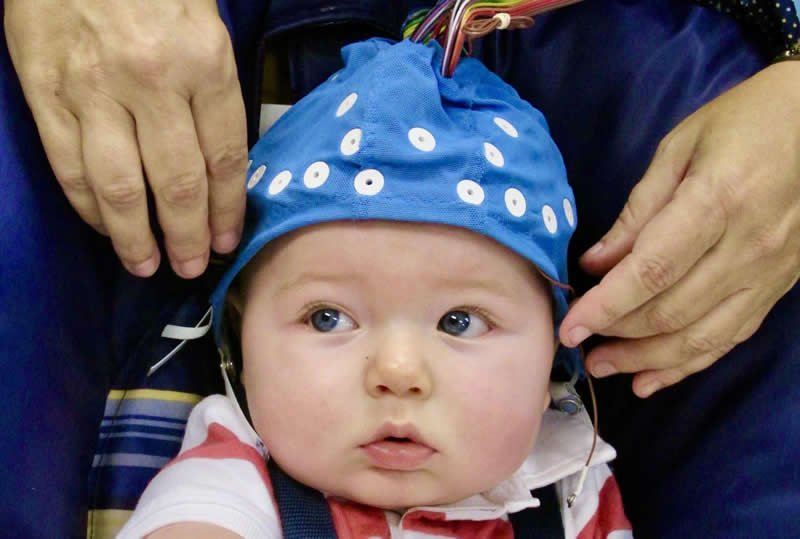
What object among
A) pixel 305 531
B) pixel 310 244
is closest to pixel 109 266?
pixel 310 244

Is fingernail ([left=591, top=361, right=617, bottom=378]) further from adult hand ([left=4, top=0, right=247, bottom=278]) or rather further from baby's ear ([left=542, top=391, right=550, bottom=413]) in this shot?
adult hand ([left=4, top=0, right=247, bottom=278])

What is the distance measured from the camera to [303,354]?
0.87m

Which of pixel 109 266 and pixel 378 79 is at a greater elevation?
pixel 378 79

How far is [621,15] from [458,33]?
0.30 metres

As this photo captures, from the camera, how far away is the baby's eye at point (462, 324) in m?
0.89

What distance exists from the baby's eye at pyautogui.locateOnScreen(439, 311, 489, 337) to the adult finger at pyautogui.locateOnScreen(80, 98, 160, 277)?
1.04 feet

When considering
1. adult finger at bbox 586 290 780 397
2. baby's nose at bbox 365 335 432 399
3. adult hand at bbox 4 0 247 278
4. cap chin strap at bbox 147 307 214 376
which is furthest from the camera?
cap chin strap at bbox 147 307 214 376

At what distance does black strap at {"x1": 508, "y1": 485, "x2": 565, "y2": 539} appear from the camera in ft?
3.20

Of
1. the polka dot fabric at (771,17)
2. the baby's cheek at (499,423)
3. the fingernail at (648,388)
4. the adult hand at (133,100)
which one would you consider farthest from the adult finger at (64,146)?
the polka dot fabric at (771,17)

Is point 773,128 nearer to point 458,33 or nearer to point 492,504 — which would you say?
point 458,33

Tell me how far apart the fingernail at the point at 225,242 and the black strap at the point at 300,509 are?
0.26 meters

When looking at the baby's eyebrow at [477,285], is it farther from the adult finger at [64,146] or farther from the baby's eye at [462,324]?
the adult finger at [64,146]

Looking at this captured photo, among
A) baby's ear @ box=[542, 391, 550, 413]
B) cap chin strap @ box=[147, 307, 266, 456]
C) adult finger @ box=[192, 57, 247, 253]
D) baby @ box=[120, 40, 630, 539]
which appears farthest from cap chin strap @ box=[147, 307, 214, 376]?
baby's ear @ box=[542, 391, 550, 413]

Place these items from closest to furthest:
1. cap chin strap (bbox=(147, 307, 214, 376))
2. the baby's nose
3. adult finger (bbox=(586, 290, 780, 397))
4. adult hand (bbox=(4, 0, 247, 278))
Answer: adult hand (bbox=(4, 0, 247, 278)) < the baby's nose < adult finger (bbox=(586, 290, 780, 397)) < cap chin strap (bbox=(147, 307, 214, 376))
